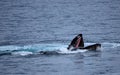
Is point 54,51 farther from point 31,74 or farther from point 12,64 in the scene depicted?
point 31,74

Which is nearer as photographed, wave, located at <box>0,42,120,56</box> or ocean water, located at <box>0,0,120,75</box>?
ocean water, located at <box>0,0,120,75</box>

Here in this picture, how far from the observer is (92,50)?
192 feet

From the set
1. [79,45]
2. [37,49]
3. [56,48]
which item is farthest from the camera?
[56,48]

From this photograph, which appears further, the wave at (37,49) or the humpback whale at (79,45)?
the humpback whale at (79,45)

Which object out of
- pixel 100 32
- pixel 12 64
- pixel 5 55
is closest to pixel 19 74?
pixel 12 64

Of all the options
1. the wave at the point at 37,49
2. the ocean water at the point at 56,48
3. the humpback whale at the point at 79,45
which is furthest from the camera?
the humpback whale at the point at 79,45

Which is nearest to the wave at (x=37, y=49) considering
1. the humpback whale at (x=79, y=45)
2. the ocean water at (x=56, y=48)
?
the ocean water at (x=56, y=48)

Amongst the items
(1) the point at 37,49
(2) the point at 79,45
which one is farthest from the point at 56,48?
(2) the point at 79,45

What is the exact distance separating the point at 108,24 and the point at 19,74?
3872 centimetres

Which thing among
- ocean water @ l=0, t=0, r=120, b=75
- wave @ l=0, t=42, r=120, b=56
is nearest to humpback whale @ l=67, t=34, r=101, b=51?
ocean water @ l=0, t=0, r=120, b=75

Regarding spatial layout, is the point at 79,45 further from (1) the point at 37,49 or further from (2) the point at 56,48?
(1) the point at 37,49

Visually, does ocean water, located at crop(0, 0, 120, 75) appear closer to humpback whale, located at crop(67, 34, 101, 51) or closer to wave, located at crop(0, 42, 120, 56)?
wave, located at crop(0, 42, 120, 56)

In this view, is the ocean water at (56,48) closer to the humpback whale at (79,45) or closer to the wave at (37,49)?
the wave at (37,49)

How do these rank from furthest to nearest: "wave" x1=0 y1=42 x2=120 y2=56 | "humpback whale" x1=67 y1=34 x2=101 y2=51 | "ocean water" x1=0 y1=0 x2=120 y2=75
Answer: "humpback whale" x1=67 y1=34 x2=101 y2=51
"wave" x1=0 y1=42 x2=120 y2=56
"ocean water" x1=0 y1=0 x2=120 y2=75
